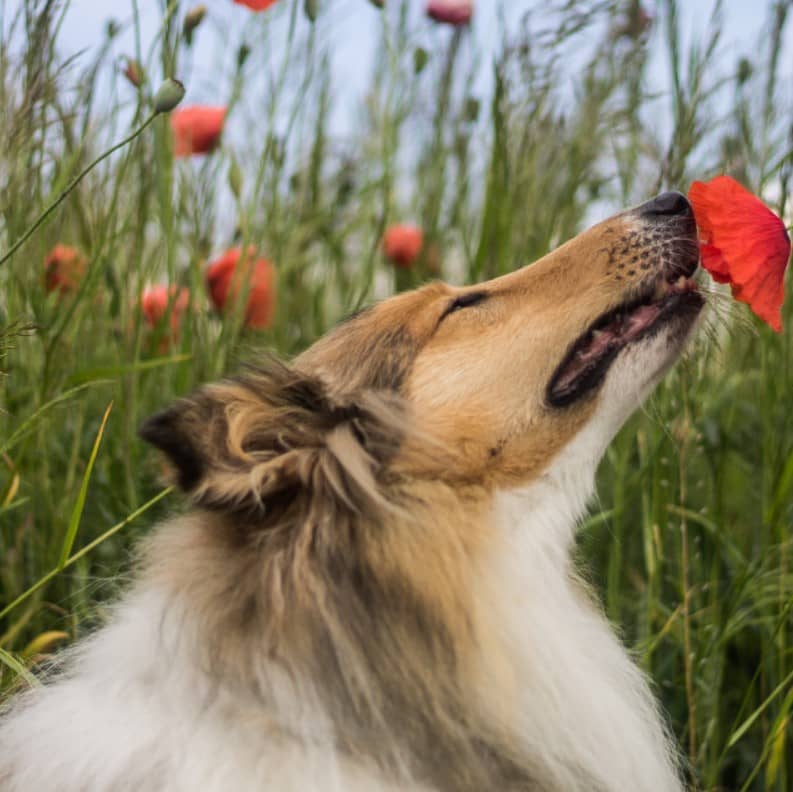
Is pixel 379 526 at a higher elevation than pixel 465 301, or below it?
below

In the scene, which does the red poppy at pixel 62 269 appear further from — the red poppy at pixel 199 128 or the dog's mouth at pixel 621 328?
the dog's mouth at pixel 621 328

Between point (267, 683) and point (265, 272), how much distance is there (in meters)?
1.76

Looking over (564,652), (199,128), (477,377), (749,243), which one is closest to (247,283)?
(199,128)

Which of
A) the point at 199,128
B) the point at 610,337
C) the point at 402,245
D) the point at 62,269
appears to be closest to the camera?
the point at 610,337

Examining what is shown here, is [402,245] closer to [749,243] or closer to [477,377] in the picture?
[477,377]

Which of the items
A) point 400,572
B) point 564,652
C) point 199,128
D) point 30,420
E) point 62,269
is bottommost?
point 564,652

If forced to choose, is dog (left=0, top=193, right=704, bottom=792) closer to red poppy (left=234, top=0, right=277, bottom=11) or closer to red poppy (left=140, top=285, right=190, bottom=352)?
red poppy (left=234, top=0, right=277, bottom=11)

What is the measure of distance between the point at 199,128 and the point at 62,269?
0.61 meters

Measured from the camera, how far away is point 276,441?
7.13 feet

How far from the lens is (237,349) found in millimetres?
3361

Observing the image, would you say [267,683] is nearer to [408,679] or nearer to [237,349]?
[408,679]

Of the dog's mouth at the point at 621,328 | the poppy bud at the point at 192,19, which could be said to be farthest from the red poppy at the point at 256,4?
the dog's mouth at the point at 621,328

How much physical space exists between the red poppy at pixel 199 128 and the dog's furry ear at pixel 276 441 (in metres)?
1.29

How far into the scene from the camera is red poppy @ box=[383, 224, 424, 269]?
4141 millimetres
